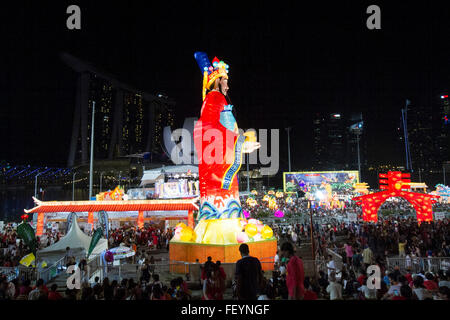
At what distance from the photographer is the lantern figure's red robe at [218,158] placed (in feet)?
42.7

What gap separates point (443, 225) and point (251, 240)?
544 inches

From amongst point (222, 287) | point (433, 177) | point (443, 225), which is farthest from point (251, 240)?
point (433, 177)

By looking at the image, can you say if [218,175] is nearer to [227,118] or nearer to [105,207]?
[227,118]

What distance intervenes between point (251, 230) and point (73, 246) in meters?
7.99

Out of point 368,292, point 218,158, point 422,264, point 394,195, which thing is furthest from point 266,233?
point 394,195

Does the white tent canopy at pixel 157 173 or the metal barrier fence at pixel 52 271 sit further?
the white tent canopy at pixel 157 173

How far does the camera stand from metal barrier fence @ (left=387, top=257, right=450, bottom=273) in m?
11.1

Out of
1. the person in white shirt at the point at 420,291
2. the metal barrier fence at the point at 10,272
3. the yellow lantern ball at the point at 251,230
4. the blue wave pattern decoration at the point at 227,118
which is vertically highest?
Answer: the blue wave pattern decoration at the point at 227,118

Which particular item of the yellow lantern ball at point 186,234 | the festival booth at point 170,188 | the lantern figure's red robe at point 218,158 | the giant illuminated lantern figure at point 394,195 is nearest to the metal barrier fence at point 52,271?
the yellow lantern ball at point 186,234

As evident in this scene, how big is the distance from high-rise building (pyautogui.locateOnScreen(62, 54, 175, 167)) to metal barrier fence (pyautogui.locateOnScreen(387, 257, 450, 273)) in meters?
77.5

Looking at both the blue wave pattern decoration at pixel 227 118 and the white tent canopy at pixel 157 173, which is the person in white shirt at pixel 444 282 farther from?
the white tent canopy at pixel 157 173

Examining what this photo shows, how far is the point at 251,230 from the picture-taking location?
40.8 ft

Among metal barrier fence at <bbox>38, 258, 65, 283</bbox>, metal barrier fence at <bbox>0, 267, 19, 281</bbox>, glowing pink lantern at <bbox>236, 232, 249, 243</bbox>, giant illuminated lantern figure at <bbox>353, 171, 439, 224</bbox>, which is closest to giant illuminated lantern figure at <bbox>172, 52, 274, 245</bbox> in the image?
glowing pink lantern at <bbox>236, 232, 249, 243</bbox>

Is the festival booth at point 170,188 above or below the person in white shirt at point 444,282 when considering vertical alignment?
above
